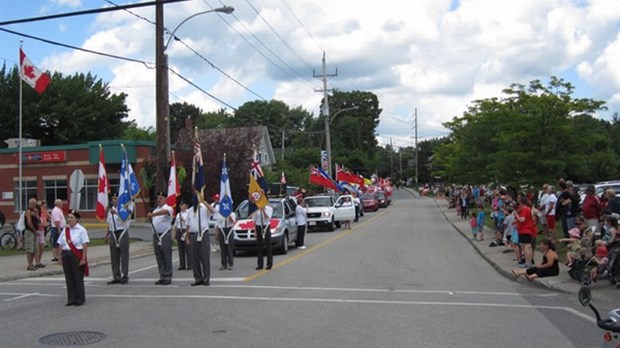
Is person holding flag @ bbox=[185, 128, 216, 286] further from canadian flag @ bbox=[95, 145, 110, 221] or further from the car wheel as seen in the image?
the car wheel

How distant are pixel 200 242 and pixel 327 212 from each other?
1785cm

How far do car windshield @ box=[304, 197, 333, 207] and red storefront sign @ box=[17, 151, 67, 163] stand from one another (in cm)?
1853

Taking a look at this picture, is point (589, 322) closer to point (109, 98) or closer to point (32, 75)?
point (32, 75)

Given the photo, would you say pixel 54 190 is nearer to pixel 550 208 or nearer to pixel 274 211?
pixel 274 211

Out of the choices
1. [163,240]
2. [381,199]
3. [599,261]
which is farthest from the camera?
[381,199]

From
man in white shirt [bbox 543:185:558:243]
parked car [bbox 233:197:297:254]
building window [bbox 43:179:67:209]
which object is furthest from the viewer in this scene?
building window [bbox 43:179:67:209]

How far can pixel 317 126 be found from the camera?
108 m

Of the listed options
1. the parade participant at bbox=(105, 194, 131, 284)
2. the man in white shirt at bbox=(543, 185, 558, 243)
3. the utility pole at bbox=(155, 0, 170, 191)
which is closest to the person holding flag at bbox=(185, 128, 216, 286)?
the parade participant at bbox=(105, 194, 131, 284)

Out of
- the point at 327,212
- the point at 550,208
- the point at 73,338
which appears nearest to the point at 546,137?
the point at 550,208

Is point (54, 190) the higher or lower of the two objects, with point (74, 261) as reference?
higher

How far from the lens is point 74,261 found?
1053 centimetres

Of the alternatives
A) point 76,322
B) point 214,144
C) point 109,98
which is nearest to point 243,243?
point 76,322

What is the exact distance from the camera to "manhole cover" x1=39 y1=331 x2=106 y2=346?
7.70 m

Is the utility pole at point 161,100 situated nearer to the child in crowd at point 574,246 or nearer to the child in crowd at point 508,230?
the child in crowd at point 508,230
